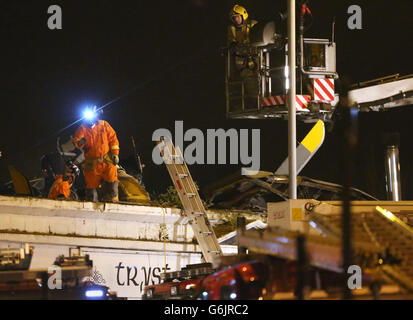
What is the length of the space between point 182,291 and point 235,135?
11249 millimetres

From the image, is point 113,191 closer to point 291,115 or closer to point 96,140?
point 96,140

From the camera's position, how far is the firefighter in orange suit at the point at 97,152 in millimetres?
17109

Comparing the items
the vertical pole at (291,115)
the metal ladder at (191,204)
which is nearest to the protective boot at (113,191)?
the metal ladder at (191,204)

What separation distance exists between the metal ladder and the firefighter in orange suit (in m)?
1.27

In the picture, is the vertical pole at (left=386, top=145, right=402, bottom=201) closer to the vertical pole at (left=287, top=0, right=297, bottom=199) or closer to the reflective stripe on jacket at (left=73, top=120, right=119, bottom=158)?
the vertical pole at (left=287, top=0, right=297, bottom=199)

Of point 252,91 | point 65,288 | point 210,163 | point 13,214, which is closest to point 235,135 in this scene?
point 210,163

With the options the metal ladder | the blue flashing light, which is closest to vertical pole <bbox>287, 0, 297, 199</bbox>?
the metal ladder

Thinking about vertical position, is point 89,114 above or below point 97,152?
above

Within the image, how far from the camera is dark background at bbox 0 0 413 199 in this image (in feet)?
69.8

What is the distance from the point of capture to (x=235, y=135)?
79.9ft

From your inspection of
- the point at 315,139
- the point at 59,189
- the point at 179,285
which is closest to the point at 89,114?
the point at 59,189

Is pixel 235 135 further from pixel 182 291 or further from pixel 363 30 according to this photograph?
pixel 182 291

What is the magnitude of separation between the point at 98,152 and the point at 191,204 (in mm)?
2275

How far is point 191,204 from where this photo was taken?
1750 centimetres
